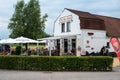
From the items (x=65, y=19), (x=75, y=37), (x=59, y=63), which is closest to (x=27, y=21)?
(x=65, y=19)

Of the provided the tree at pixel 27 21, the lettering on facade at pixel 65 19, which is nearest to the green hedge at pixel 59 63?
the lettering on facade at pixel 65 19

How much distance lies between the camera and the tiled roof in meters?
35.7

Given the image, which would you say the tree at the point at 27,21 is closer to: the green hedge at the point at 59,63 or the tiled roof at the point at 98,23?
the tiled roof at the point at 98,23

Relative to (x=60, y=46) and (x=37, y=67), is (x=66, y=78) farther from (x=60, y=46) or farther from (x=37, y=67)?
(x=60, y=46)

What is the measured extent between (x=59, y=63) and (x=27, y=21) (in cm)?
3325

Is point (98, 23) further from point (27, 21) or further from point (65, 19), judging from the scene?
point (27, 21)

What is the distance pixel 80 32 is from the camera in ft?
116

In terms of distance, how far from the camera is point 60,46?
127 ft

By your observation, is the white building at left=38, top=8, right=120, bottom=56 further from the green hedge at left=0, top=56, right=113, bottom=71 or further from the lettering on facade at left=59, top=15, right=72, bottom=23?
the green hedge at left=0, top=56, right=113, bottom=71

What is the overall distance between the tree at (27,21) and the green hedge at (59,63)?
30392 millimetres

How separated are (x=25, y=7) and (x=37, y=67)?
34.5m

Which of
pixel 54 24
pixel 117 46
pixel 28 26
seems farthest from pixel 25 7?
pixel 117 46

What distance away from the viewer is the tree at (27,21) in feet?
170

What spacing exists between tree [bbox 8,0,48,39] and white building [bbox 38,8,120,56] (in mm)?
12976
